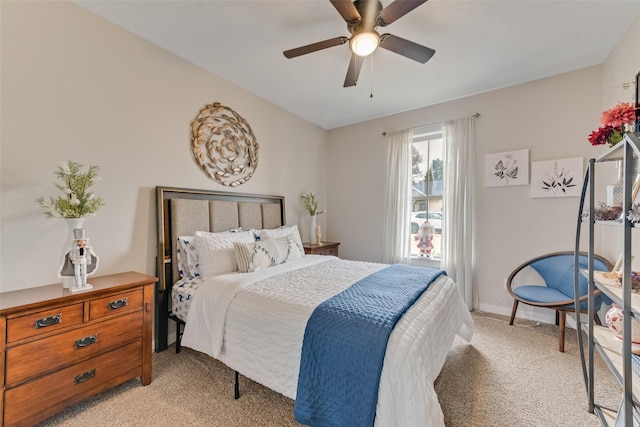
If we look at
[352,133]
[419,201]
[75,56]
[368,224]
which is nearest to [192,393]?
[75,56]

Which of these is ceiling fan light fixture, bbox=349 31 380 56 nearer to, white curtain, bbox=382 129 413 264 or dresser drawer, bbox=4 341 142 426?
white curtain, bbox=382 129 413 264

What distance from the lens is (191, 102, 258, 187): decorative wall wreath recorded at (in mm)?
2771

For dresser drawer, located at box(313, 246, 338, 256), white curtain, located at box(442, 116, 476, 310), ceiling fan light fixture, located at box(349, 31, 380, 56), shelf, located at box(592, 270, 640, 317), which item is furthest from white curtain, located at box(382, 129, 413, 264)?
shelf, located at box(592, 270, 640, 317)

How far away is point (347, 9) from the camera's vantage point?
1.60 metres

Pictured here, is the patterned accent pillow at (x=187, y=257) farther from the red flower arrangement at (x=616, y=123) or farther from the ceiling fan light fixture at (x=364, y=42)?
the red flower arrangement at (x=616, y=123)

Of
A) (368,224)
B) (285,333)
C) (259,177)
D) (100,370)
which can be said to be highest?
(259,177)

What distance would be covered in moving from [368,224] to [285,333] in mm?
2929

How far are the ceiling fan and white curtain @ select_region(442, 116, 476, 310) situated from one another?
1777mm

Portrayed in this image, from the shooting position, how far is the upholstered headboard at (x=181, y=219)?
239 cm

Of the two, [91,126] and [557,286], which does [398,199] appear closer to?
[557,286]

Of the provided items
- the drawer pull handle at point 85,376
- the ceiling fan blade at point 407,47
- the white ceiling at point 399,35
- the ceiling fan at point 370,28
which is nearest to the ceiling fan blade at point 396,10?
the ceiling fan at point 370,28

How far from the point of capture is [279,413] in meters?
1.66

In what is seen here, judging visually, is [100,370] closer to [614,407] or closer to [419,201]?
[614,407]

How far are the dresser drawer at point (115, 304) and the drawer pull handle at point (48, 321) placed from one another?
152mm
